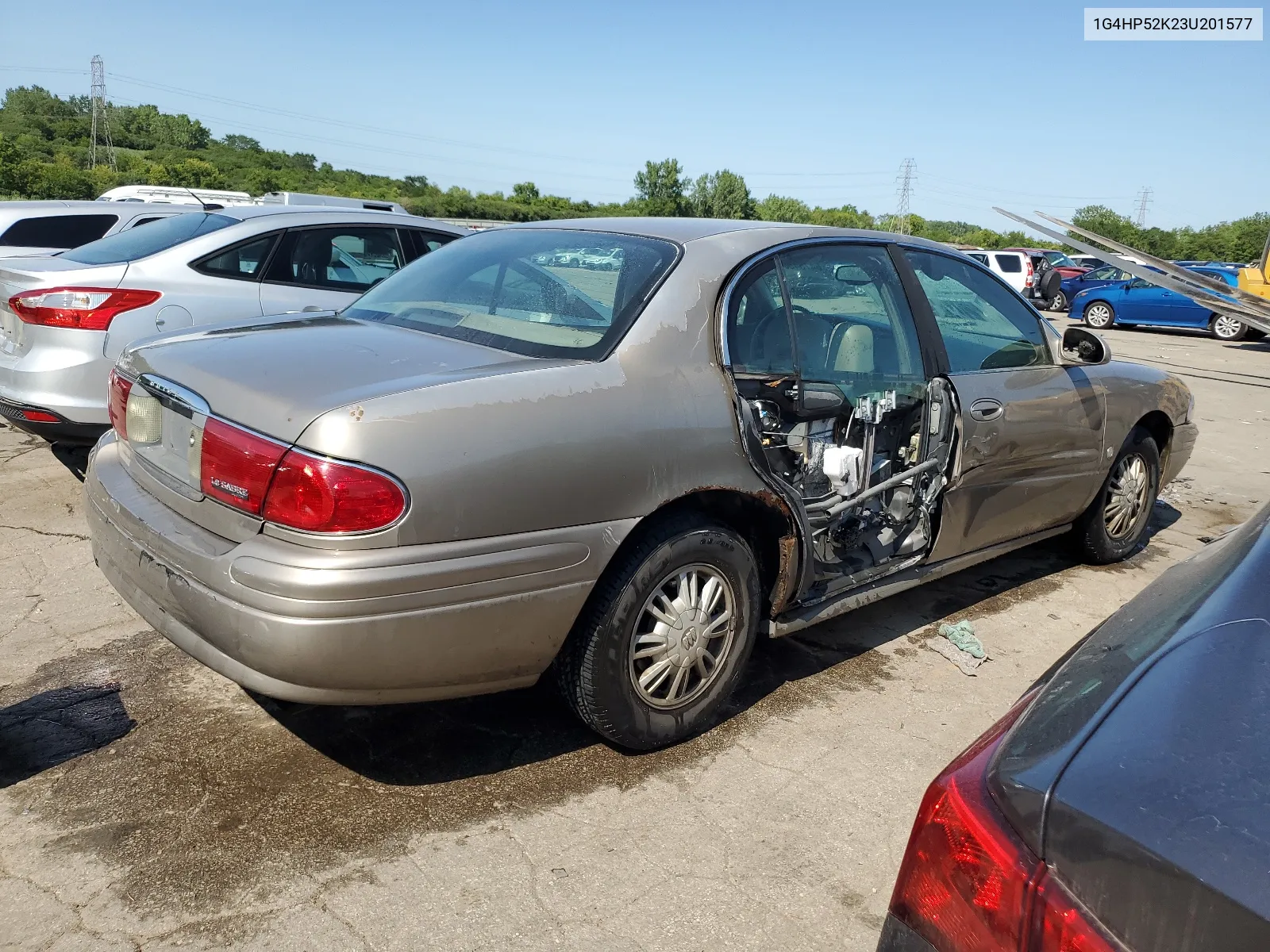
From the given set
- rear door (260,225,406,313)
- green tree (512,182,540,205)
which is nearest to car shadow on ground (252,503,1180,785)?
rear door (260,225,406,313)

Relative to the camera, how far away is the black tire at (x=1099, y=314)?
22.0 m

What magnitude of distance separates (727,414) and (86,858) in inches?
81.9

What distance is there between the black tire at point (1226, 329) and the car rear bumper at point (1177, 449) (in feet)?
54.2

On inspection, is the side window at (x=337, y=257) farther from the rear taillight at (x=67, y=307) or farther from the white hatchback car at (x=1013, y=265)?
the white hatchback car at (x=1013, y=265)

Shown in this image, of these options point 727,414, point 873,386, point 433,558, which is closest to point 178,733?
point 433,558

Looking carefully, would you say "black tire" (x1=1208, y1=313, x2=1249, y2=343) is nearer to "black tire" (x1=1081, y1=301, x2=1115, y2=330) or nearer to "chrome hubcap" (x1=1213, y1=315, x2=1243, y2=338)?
"chrome hubcap" (x1=1213, y1=315, x2=1243, y2=338)

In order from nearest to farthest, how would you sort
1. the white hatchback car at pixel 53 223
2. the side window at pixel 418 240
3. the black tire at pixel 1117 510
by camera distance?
the black tire at pixel 1117 510
the side window at pixel 418 240
the white hatchback car at pixel 53 223

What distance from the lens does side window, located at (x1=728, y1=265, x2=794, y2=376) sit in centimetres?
321

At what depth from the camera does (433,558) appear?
241 cm

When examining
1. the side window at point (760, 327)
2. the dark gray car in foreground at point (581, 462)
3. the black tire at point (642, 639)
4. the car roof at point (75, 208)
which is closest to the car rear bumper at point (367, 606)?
the dark gray car in foreground at point (581, 462)

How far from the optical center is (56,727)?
120 inches

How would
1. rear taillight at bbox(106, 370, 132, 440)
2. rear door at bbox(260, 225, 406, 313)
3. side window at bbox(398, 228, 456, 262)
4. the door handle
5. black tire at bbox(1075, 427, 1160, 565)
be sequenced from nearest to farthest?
rear taillight at bbox(106, 370, 132, 440) < the door handle < black tire at bbox(1075, 427, 1160, 565) < rear door at bbox(260, 225, 406, 313) < side window at bbox(398, 228, 456, 262)

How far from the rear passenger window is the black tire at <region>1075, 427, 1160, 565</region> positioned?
28.9 ft

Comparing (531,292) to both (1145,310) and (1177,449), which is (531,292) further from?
(1145,310)
